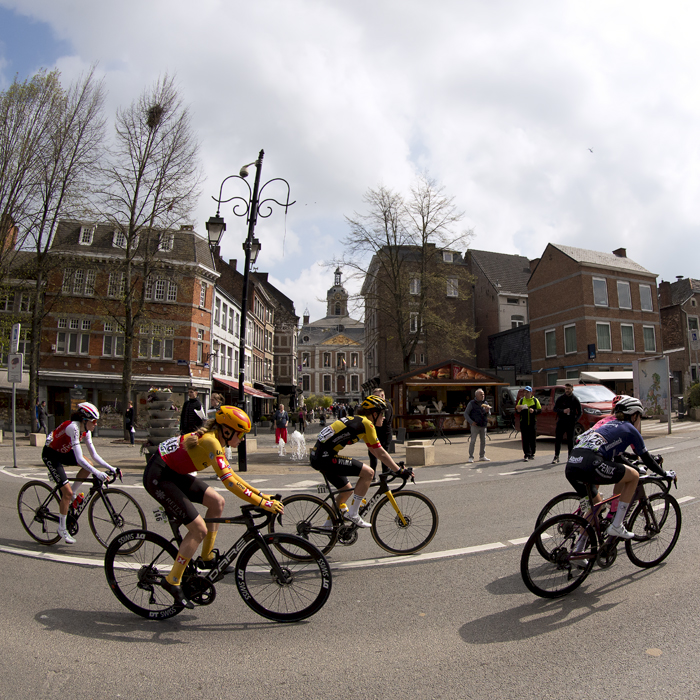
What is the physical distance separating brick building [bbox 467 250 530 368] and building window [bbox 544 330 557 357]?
4.54 m

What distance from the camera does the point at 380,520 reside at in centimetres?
534

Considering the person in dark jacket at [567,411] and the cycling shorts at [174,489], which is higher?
the person in dark jacket at [567,411]

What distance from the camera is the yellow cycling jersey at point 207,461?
12.0 feet

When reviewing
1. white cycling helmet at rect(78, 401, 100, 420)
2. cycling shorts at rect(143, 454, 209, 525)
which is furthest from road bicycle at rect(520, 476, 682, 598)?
white cycling helmet at rect(78, 401, 100, 420)

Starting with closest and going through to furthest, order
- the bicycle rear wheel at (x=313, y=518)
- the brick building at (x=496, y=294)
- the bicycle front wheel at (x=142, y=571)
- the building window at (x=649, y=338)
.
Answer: the bicycle front wheel at (x=142, y=571), the bicycle rear wheel at (x=313, y=518), the building window at (x=649, y=338), the brick building at (x=496, y=294)

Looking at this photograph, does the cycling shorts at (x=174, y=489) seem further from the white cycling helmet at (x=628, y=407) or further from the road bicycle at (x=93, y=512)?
the white cycling helmet at (x=628, y=407)

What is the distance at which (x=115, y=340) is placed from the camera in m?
31.8

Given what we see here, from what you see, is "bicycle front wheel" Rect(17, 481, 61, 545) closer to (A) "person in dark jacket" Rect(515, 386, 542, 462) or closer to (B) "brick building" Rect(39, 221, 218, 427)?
(A) "person in dark jacket" Rect(515, 386, 542, 462)

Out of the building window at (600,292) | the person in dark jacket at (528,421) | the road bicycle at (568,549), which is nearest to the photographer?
the road bicycle at (568,549)

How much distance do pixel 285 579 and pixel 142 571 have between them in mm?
1071

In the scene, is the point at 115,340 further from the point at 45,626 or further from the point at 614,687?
the point at 614,687

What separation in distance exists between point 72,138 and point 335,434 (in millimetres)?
23091

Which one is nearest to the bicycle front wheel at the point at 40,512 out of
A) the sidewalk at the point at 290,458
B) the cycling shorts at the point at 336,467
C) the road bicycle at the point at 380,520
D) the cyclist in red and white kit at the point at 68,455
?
the cyclist in red and white kit at the point at 68,455

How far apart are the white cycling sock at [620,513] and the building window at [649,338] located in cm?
3539
